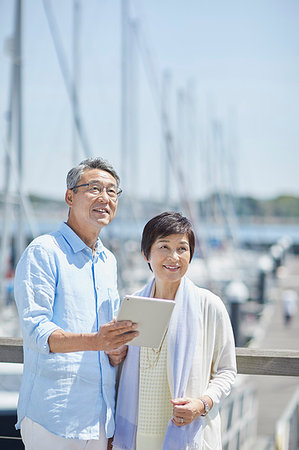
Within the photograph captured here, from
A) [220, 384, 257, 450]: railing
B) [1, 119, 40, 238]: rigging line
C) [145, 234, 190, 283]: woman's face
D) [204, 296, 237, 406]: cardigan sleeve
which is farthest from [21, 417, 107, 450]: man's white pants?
[1, 119, 40, 238]: rigging line

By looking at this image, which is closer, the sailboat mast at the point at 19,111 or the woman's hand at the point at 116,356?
the woman's hand at the point at 116,356

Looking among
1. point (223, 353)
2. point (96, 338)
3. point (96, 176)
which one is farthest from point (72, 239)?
point (223, 353)

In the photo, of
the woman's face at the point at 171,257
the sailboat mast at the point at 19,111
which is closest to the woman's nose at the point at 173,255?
the woman's face at the point at 171,257

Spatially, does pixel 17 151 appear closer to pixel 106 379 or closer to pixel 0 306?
pixel 0 306

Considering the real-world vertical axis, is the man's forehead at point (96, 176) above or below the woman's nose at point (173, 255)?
above

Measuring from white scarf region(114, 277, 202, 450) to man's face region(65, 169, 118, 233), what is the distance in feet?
1.45

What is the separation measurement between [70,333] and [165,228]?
0.61 metres

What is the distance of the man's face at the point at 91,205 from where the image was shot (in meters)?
2.55

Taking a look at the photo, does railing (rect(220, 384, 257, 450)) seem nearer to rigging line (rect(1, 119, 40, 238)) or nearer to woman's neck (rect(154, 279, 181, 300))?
woman's neck (rect(154, 279, 181, 300))

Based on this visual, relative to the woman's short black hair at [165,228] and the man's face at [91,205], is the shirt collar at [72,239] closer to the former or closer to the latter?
the man's face at [91,205]

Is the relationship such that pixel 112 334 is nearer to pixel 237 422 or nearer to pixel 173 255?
pixel 173 255

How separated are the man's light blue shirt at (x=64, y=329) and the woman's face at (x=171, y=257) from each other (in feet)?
0.89

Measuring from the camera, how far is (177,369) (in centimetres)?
244

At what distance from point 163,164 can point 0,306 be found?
2218cm
